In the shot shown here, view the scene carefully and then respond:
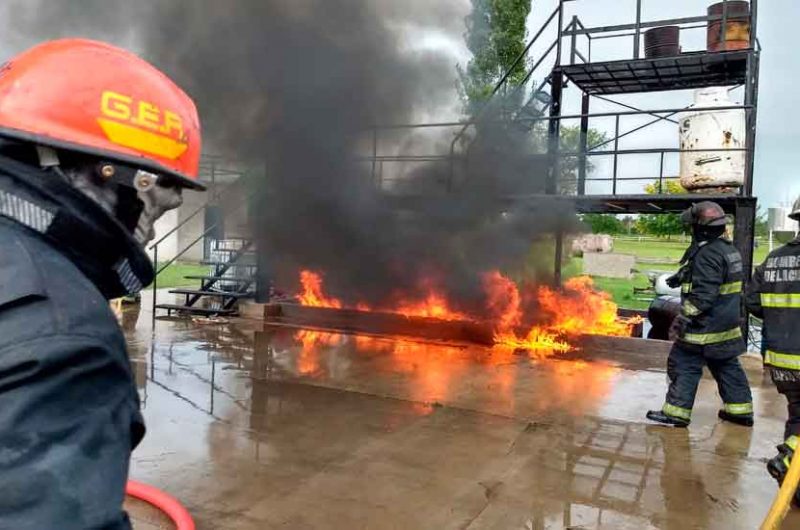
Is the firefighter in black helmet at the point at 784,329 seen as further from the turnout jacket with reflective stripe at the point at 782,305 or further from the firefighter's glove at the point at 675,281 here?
the firefighter's glove at the point at 675,281

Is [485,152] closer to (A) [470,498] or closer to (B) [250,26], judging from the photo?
(B) [250,26]

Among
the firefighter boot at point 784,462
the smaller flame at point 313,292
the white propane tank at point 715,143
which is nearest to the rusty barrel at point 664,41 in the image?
the white propane tank at point 715,143

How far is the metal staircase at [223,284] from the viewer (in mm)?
10648

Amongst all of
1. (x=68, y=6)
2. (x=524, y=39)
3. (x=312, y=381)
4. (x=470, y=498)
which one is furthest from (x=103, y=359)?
(x=524, y=39)

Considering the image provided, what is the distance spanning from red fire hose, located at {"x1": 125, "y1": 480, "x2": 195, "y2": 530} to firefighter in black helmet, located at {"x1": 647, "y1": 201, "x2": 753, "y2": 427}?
392 cm

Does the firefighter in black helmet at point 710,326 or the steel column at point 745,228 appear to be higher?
the steel column at point 745,228

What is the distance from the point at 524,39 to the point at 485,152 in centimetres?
1166

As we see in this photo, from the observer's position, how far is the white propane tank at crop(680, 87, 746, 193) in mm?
8023

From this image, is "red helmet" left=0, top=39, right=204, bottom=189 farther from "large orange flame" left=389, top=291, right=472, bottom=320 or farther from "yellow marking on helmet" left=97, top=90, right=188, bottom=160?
"large orange flame" left=389, top=291, right=472, bottom=320

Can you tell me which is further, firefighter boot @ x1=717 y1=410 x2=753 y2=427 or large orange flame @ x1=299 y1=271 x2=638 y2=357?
large orange flame @ x1=299 y1=271 x2=638 y2=357

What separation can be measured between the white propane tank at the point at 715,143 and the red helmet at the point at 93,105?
8233 millimetres

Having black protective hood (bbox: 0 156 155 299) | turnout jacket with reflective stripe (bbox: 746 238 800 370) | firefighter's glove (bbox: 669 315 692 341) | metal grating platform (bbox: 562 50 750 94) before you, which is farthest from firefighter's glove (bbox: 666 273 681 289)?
black protective hood (bbox: 0 156 155 299)

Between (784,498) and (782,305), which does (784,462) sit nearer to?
(784,498)

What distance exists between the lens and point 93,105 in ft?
3.79
